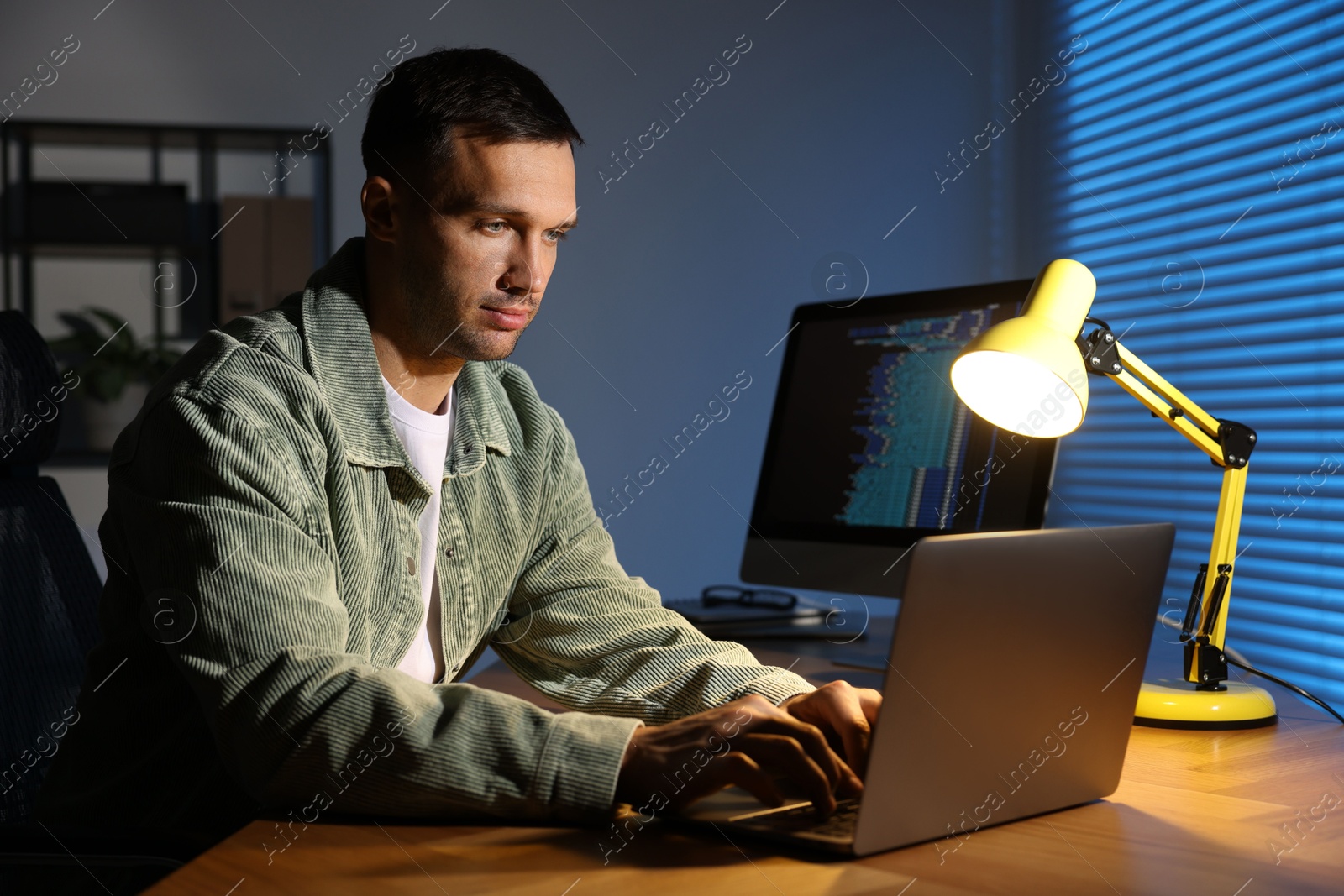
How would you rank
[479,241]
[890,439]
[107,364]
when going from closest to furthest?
[479,241] < [890,439] < [107,364]

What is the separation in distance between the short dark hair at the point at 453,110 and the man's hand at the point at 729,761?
70 centimetres

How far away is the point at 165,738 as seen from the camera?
3.53ft

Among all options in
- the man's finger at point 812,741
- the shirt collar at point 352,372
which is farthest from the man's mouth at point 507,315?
the man's finger at point 812,741

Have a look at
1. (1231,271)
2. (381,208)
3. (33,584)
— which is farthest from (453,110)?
(1231,271)

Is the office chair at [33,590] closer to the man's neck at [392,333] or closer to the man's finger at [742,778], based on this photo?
the man's neck at [392,333]

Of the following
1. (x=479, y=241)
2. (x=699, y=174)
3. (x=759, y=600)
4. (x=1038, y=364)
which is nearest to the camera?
(x=1038, y=364)

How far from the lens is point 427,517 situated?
4.00ft

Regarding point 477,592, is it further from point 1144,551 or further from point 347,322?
point 1144,551

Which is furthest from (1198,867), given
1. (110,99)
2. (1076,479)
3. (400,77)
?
(110,99)

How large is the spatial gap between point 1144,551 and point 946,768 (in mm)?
227

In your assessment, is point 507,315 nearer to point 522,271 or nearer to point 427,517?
point 522,271

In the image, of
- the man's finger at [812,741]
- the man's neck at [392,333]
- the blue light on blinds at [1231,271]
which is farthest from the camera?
the blue light on blinds at [1231,271]

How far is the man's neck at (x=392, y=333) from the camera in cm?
123

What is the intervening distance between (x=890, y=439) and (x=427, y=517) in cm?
69
